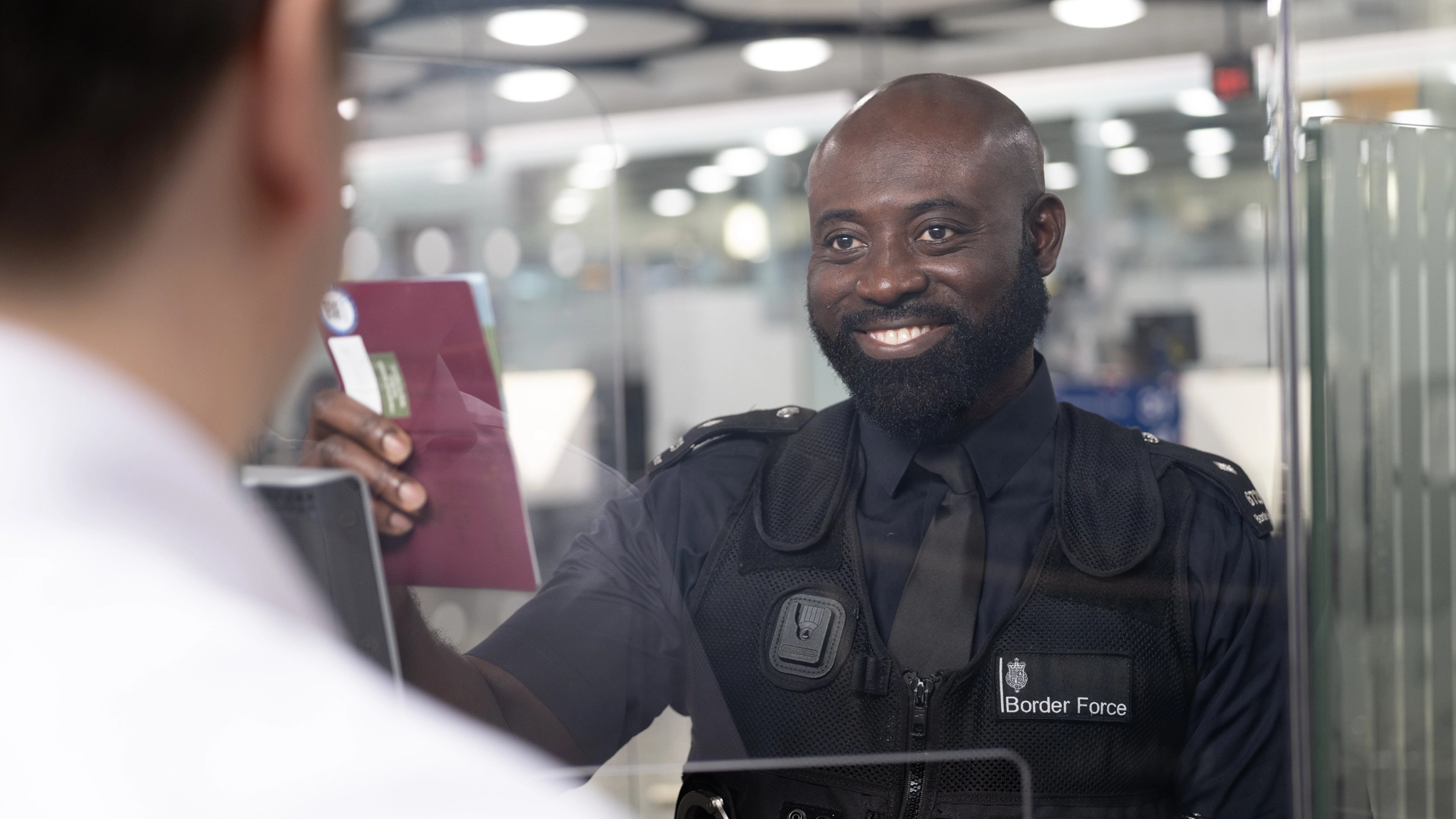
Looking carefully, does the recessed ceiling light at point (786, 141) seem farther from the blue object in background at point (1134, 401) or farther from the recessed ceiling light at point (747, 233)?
the blue object in background at point (1134, 401)

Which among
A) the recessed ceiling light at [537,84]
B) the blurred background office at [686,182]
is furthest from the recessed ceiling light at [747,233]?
the recessed ceiling light at [537,84]

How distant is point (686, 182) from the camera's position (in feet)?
3.94

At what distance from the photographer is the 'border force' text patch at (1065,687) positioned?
1.12 m

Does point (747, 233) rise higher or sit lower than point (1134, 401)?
higher

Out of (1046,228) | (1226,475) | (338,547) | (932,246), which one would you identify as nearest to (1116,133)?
(1046,228)

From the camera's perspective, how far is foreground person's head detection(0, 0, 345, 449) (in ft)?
1.13

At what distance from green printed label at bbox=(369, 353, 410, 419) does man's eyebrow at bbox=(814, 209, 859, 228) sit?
44cm

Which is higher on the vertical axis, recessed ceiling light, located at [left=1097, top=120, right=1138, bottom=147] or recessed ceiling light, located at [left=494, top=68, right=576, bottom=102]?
recessed ceiling light, located at [left=494, top=68, right=576, bottom=102]

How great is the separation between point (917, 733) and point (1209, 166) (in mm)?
668

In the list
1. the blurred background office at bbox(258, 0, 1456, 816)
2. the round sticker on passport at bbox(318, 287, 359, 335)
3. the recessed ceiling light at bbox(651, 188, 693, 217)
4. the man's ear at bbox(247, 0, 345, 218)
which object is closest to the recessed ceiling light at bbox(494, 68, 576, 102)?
the blurred background office at bbox(258, 0, 1456, 816)

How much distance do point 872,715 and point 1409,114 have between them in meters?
0.91

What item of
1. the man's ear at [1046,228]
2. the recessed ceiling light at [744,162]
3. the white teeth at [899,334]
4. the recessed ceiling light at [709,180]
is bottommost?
the white teeth at [899,334]

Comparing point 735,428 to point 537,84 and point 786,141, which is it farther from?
point 537,84

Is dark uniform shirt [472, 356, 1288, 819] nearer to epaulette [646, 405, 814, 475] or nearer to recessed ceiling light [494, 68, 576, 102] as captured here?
epaulette [646, 405, 814, 475]
